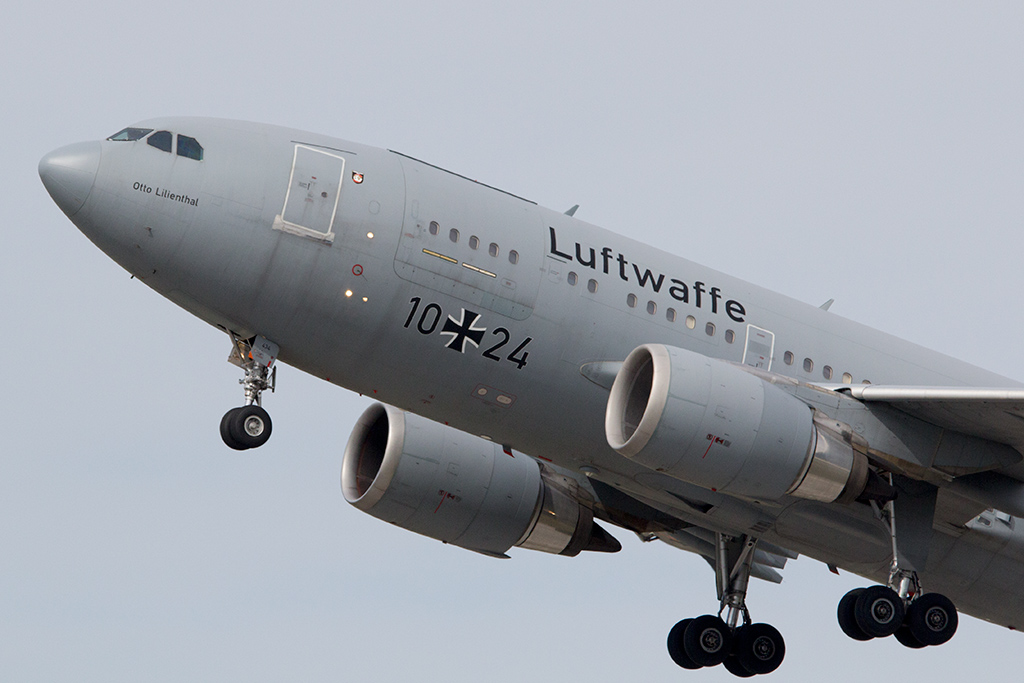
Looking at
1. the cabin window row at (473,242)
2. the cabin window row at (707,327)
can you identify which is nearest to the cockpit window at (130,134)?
the cabin window row at (473,242)

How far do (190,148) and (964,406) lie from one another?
444 inches

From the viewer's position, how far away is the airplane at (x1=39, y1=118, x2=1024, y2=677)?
836 inches

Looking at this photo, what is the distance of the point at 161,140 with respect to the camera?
21.6m

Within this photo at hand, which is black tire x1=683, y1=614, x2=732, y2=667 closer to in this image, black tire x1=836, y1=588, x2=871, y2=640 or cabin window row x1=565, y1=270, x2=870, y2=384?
black tire x1=836, y1=588, x2=871, y2=640

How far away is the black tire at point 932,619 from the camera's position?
23422 mm

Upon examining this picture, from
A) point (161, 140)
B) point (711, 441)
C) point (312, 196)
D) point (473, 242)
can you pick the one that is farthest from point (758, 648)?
point (161, 140)

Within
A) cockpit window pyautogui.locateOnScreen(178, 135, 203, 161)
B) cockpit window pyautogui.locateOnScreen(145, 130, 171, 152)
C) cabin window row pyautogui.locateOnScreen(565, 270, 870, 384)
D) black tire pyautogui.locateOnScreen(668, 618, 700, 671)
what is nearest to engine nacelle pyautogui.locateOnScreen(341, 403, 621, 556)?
black tire pyautogui.locateOnScreen(668, 618, 700, 671)

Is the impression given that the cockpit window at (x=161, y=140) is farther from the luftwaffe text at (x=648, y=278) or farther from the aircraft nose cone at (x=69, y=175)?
Result: the luftwaffe text at (x=648, y=278)

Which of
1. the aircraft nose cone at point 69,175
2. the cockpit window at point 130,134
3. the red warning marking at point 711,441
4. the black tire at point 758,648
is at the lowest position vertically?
the black tire at point 758,648

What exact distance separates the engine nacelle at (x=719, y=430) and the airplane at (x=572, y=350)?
32 mm

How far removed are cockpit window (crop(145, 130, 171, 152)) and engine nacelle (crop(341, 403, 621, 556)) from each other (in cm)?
689

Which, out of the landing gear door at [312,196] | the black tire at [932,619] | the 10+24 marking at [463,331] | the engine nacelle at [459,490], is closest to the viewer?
the landing gear door at [312,196]

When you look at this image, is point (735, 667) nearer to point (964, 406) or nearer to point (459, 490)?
point (459, 490)

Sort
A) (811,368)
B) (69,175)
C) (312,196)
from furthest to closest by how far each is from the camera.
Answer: (811,368), (312,196), (69,175)
